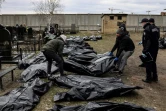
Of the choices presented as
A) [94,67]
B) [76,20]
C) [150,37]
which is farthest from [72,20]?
[150,37]

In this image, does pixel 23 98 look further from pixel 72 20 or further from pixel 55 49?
pixel 72 20

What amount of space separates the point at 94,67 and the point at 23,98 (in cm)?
307

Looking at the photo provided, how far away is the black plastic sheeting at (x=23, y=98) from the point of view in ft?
15.3

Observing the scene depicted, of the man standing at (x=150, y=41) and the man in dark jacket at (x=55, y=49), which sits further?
the man in dark jacket at (x=55, y=49)

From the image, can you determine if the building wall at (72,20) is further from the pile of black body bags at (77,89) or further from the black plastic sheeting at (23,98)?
the black plastic sheeting at (23,98)

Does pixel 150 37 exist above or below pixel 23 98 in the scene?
above

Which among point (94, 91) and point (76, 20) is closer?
point (94, 91)

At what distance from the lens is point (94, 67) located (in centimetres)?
773

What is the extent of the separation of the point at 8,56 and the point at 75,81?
192 inches

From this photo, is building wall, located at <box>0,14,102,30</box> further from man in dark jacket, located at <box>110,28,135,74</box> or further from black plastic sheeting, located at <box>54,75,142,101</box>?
black plastic sheeting, located at <box>54,75,142,101</box>

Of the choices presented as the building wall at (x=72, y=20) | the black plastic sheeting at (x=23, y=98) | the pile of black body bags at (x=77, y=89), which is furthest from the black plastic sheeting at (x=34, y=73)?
the building wall at (x=72, y=20)

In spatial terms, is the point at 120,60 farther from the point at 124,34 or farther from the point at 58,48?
the point at 58,48

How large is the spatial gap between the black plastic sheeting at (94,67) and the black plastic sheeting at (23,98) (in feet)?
5.49

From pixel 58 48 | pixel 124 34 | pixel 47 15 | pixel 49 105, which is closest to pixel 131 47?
pixel 124 34
